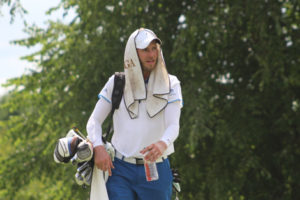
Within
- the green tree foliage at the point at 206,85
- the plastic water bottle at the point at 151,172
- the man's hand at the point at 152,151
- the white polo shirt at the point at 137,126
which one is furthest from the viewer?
the green tree foliage at the point at 206,85

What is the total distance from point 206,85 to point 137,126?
436cm

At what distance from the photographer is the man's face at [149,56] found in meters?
3.51

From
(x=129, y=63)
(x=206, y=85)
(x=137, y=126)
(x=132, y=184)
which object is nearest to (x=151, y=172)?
(x=132, y=184)

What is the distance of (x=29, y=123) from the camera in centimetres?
951

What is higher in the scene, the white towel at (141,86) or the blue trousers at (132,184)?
the white towel at (141,86)

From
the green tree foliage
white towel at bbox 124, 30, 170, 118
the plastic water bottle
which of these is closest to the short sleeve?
white towel at bbox 124, 30, 170, 118

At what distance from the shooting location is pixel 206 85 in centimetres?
772

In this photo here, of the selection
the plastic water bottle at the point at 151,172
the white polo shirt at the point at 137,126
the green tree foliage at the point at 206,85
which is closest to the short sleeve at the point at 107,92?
the white polo shirt at the point at 137,126

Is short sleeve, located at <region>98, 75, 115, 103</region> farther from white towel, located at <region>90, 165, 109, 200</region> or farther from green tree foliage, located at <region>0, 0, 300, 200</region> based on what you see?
green tree foliage, located at <region>0, 0, 300, 200</region>

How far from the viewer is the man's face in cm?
351

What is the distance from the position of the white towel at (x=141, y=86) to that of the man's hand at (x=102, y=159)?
31 cm

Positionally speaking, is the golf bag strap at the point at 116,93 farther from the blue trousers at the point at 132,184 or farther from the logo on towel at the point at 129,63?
the blue trousers at the point at 132,184

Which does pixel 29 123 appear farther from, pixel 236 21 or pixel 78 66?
pixel 236 21

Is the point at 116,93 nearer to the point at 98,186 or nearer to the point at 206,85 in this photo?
the point at 98,186
